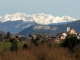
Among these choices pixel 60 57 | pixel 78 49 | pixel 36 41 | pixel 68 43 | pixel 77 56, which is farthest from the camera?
pixel 36 41

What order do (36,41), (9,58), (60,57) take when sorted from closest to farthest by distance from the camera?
(9,58), (60,57), (36,41)

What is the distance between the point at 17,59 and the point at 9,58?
2.50ft

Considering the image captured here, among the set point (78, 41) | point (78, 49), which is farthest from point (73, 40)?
point (78, 49)

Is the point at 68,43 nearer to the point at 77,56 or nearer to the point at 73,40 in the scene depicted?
the point at 73,40

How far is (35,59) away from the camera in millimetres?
35656

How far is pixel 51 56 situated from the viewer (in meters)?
34.7

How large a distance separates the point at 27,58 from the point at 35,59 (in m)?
0.95

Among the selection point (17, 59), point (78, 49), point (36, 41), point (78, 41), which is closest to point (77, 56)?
point (78, 49)

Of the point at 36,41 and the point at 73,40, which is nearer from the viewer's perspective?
the point at 73,40

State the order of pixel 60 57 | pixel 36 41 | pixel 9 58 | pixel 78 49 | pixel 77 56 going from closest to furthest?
pixel 9 58
pixel 60 57
pixel 77 56
pixel 78 49
pixel 36 41

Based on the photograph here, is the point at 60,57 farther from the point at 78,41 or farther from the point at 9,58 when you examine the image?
the point at 78,41

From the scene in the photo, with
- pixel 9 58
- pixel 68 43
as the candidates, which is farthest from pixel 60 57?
pixel 68 43

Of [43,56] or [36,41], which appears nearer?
[43,56]

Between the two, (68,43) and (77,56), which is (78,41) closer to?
(68,43)
